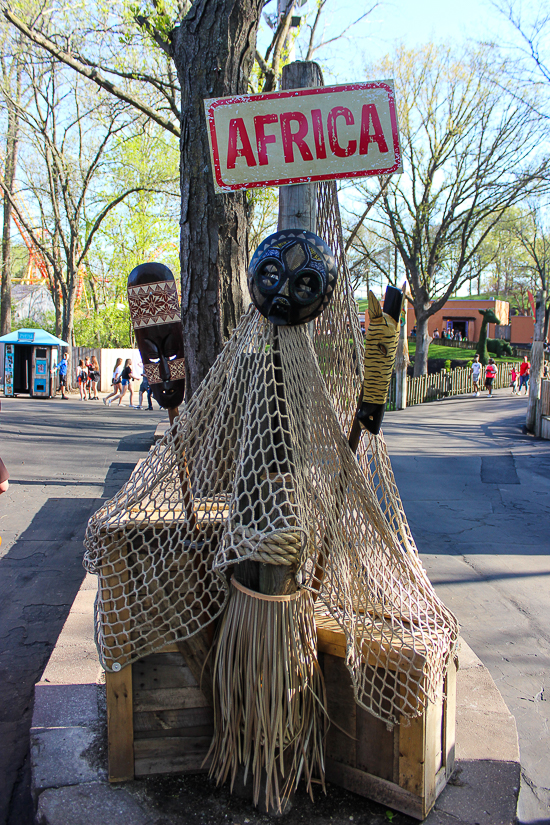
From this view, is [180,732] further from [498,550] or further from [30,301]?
[30,301]

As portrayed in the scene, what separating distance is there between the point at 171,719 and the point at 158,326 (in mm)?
1599

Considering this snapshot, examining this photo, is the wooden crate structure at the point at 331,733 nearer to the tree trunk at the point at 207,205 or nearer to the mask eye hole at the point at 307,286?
the mask eye hole at the point at 307,286

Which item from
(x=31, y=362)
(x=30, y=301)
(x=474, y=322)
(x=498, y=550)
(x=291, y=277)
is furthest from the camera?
(x=474, y=322)

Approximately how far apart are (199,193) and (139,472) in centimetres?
196

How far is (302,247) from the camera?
2.07 metres

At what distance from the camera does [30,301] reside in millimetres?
43406

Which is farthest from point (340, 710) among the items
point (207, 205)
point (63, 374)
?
point (63, 374)

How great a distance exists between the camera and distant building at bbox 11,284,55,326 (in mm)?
41812

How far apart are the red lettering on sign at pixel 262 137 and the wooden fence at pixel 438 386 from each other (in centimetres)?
2111

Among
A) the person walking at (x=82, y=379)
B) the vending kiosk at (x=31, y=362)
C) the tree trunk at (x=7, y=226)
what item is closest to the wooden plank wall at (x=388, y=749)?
the person walking at (x=82, y=379)

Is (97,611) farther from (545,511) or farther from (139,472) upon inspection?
→ (545,511)

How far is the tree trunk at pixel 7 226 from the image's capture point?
22.3 metres

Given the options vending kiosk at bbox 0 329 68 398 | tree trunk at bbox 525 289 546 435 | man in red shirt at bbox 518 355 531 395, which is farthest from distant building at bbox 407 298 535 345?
tree trunk at bbox 525 289 546 435

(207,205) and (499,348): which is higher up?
(499,348)
